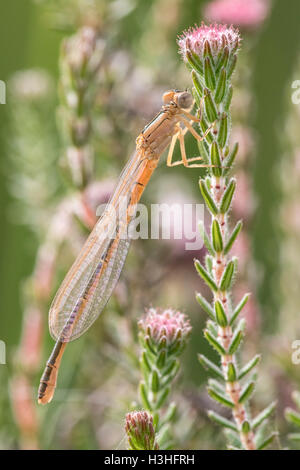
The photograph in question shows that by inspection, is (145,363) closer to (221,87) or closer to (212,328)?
Answer: (212,328)

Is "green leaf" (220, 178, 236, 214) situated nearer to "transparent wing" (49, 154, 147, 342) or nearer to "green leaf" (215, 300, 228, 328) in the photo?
"green leaf" (215, 300, 228, 328)

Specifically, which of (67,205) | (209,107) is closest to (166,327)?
(209,107)

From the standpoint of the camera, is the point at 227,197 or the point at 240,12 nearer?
the point at 227,197

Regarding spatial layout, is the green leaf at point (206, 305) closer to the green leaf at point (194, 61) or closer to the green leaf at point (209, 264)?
the green leaf at point (209, 264)

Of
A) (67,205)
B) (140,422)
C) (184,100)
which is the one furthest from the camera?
(67,205)

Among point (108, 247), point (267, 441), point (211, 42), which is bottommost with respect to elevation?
→ point (267, 441)

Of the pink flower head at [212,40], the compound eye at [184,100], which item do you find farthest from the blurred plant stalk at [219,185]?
the compound eye at [184,100]

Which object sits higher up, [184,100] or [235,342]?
[184,100]
